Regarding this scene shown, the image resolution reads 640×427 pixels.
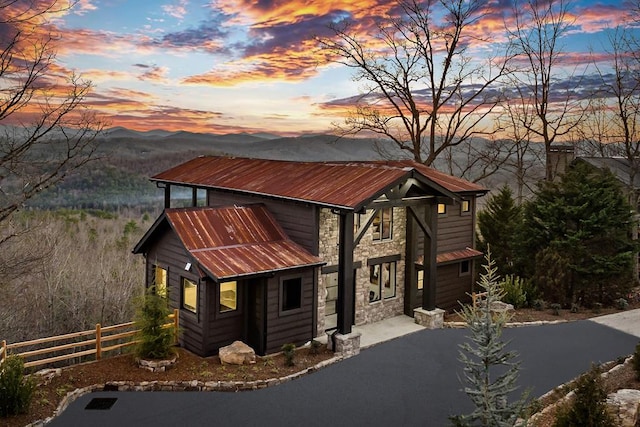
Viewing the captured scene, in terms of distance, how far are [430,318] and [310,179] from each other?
6.42 m

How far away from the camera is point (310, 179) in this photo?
55.1ft

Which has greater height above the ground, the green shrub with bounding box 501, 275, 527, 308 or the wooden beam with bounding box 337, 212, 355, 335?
the wooden beam with bounding box 337, 212, 355, 335

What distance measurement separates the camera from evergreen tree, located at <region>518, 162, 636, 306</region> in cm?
1986

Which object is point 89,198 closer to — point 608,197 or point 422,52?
point 422,52

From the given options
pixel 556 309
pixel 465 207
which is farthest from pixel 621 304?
pixel 465 207

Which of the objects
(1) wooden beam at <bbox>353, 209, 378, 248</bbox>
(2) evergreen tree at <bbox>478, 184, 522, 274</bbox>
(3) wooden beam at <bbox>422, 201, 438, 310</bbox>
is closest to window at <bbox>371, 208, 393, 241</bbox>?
(1) wooden beam at <bbox>353, 209, 378, 248</bbox>

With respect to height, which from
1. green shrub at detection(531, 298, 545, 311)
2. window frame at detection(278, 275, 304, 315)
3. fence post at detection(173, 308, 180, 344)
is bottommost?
green shrub at detection(531, 298, 545, 311)

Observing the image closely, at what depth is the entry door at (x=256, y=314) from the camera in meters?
14.2

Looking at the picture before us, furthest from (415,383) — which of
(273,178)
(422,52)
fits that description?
(422,52)

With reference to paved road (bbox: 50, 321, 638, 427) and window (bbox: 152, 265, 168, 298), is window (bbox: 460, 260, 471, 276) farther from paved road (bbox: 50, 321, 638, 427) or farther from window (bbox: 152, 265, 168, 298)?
window (bbox: 152, 265, 168, 298)

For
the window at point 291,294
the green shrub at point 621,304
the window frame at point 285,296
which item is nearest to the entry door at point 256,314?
the window frame at point 285,296

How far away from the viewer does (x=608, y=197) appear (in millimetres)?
20016

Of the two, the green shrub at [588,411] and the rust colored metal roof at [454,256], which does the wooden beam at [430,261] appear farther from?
the green shrub at [588,411]

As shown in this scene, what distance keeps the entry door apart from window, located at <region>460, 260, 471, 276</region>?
366 inches
